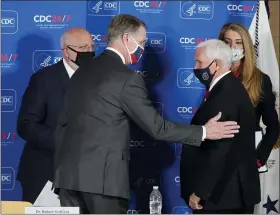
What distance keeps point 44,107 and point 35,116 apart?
0.27ft

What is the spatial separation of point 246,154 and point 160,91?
1307 mm

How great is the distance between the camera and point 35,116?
3607 mm

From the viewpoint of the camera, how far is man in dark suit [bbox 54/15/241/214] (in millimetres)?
2740

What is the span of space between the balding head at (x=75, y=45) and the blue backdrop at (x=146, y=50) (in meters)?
0.52

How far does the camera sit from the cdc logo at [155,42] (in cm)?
418

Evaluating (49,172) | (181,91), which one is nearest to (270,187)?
(181,91)

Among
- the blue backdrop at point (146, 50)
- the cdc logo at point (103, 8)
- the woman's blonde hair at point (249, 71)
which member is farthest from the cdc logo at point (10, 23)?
the woman's blonde hair at point (249, 71)

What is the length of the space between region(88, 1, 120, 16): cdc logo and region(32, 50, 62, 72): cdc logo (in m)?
0.39

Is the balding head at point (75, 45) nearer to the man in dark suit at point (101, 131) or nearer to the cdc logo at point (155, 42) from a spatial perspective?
the cdc logo at point (155, 42)

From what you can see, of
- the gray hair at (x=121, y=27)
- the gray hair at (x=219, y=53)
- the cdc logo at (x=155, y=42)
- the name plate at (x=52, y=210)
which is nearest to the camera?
the name plate at (x=52, y=210)

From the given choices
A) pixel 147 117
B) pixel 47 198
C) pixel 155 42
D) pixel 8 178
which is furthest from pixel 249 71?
pixel 8 178

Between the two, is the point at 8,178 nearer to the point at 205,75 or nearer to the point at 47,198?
the point at 47,198

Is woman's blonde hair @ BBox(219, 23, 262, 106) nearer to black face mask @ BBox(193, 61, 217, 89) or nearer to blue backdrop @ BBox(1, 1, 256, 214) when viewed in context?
black face mask @ BBox(193, 61, 217, 89)

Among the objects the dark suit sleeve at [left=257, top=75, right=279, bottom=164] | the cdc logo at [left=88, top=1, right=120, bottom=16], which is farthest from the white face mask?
the cdc logo at [left=88, top=1, right=120, bottom=16]
